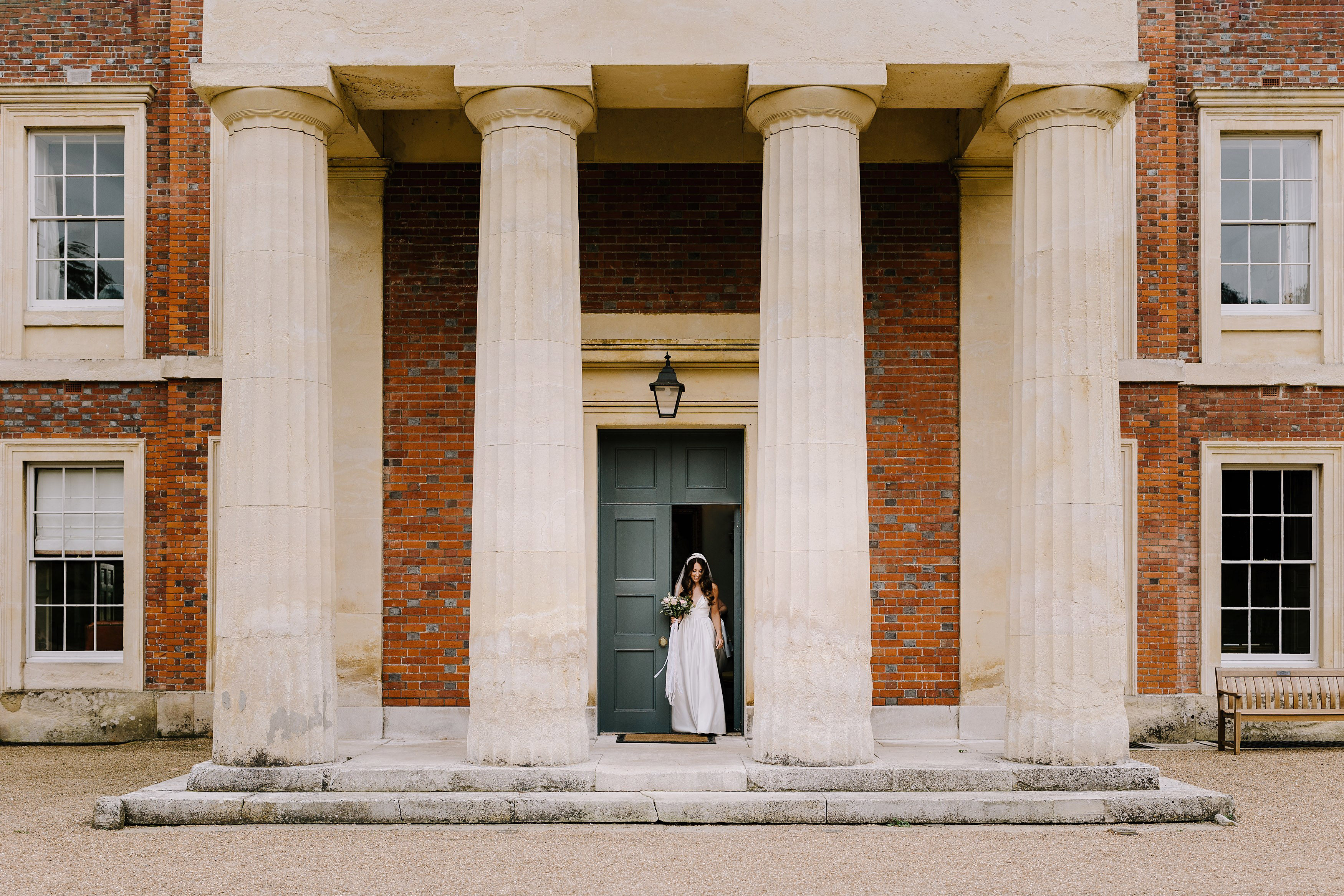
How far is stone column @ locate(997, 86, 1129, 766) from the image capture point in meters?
8.83

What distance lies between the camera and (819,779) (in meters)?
8.59

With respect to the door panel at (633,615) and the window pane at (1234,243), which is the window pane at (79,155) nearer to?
the door panel at (633,615)

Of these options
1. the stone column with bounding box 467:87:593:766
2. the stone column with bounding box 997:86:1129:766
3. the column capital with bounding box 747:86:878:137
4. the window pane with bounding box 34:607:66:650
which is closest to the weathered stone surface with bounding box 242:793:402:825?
the stone column with bounding box 467:87:593:766

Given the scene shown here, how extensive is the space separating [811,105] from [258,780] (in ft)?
20.9

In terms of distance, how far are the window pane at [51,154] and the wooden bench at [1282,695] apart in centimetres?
1285

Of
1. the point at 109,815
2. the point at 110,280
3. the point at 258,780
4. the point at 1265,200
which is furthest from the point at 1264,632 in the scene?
the point at 110,280

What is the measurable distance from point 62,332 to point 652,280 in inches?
243

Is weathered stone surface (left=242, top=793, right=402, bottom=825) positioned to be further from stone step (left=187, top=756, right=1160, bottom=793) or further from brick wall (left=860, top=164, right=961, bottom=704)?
brick wall (left=860, top=164, right=961, bottom=704)

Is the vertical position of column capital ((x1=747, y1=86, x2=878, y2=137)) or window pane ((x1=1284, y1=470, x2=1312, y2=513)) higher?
column capital ((x1=747, y1=86, x2=878, y2=137))

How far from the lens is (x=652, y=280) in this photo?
1134 centimetres

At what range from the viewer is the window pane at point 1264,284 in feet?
41.0

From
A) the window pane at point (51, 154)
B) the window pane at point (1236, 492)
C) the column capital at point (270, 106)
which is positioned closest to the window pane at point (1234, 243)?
the window pane at point (1236, 492)

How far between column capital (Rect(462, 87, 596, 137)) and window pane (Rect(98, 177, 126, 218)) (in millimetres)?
5407

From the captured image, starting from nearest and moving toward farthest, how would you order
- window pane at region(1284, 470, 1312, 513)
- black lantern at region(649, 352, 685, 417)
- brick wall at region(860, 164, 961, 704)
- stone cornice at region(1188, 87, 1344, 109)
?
black lantern at region(649, 352, 685, 417) < brick wall at region(860, 164, 961, 704) < stone cornice at region(1188, 87, 1344, 109) < window pane at region(1284, 470, 1312, 513)
